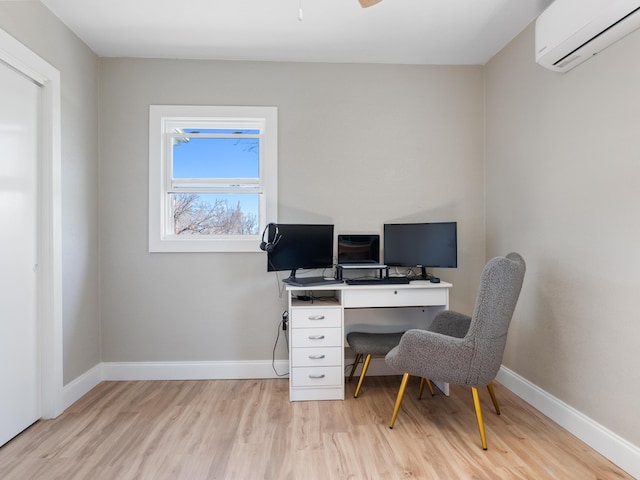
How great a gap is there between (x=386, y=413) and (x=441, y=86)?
2708 mm

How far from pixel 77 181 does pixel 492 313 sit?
2988mm

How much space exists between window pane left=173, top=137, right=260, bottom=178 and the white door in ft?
3.52

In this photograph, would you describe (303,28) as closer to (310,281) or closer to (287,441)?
(310,281)

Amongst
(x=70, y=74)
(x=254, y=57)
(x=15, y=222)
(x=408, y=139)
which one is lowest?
(x=15, y=222)

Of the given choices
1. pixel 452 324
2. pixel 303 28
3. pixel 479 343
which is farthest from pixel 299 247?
pixel 303 28

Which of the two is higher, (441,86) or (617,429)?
(441,86)

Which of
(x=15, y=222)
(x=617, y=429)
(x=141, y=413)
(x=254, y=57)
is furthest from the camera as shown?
(x=254, y=57)

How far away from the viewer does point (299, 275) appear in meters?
3.31

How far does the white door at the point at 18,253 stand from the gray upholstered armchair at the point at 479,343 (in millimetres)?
2300

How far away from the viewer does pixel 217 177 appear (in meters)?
3.37

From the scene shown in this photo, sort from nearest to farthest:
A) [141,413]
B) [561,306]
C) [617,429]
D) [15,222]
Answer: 1. [617,429]
2. [15,222]
3. [561,306]
4. [141,413]

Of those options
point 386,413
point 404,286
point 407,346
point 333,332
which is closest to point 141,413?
point 333,332

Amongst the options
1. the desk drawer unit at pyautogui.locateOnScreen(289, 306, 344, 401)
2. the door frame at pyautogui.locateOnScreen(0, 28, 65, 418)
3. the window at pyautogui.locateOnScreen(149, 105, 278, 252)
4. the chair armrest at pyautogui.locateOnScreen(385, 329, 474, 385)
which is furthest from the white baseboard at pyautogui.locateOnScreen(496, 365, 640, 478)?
the door frame at pyautogui.locateOnScreen(0, 28, 65, 418)

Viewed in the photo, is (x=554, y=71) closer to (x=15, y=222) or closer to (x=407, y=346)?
(x=407, y=346)
